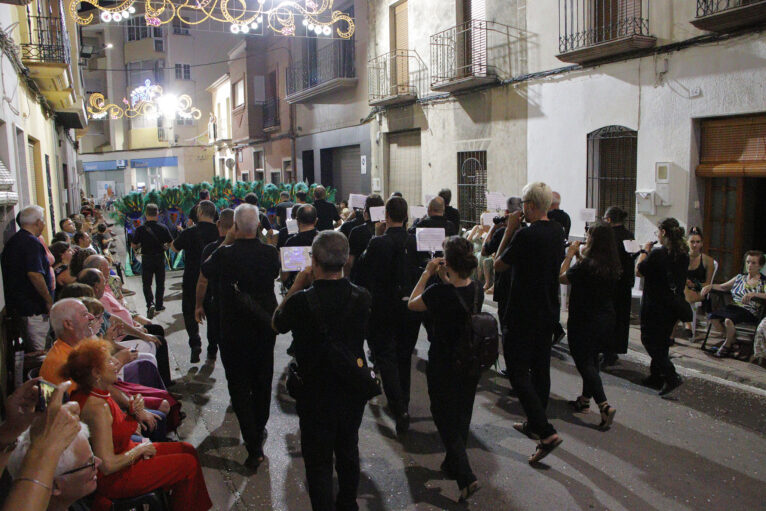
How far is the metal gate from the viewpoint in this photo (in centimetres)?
1362

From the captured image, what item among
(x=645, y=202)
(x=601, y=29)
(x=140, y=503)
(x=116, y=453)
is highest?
(x=601, y=29)

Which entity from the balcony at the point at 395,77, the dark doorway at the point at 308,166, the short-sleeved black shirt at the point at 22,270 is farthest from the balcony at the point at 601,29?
the dark doorway at the point at 308,166

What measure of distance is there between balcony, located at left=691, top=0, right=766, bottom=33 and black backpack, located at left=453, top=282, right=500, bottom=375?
19.6ft

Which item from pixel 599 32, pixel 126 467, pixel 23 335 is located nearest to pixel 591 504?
pixel 126 467

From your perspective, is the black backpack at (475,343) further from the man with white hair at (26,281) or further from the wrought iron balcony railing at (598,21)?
the wrought iron balcony railing at (598,21)

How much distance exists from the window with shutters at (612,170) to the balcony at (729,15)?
2053 millimetres

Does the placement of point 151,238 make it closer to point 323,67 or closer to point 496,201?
point 496,201

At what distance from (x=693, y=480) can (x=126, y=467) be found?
3.60 meters

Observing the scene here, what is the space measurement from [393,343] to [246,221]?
163 centimetres

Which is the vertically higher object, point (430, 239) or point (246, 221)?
point (246, 221)

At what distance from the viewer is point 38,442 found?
6.66 ft

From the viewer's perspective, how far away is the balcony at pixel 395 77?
1546 cm

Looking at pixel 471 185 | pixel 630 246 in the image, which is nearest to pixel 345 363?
pixel 630 246

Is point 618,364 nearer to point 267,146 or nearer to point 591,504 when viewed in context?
point 591,504
